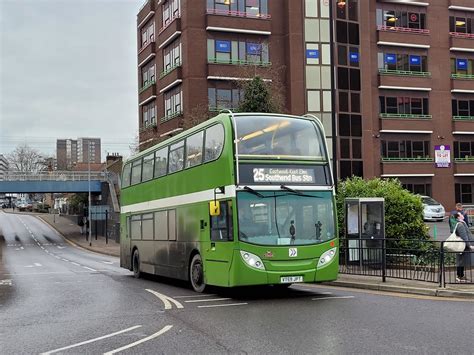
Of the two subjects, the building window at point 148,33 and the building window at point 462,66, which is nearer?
the building window at point 462,66

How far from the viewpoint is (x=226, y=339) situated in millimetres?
8445

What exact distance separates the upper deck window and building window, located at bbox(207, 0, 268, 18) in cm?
3437

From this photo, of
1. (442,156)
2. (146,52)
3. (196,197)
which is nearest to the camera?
(196,197)

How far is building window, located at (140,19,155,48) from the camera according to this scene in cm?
5462

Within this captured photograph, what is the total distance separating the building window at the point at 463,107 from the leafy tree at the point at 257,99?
29.3 meters

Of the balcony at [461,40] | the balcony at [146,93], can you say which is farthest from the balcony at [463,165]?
the balcony at [146,93]

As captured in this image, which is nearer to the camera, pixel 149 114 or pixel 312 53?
pixel 312 53

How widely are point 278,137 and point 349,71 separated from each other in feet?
121

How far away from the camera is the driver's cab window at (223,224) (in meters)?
12.4

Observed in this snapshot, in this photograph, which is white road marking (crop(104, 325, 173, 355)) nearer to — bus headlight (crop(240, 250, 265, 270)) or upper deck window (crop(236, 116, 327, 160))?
bus headlight (crop(240, 250, 265, 270))

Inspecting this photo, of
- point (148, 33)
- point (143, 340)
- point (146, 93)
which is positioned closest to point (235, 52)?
point (146, 93)

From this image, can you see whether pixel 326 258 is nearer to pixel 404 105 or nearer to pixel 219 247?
pixel 219 247

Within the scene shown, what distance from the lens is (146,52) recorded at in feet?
182

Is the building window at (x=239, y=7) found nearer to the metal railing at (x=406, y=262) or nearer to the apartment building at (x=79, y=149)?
the metal railing at (x=406, y=262)
